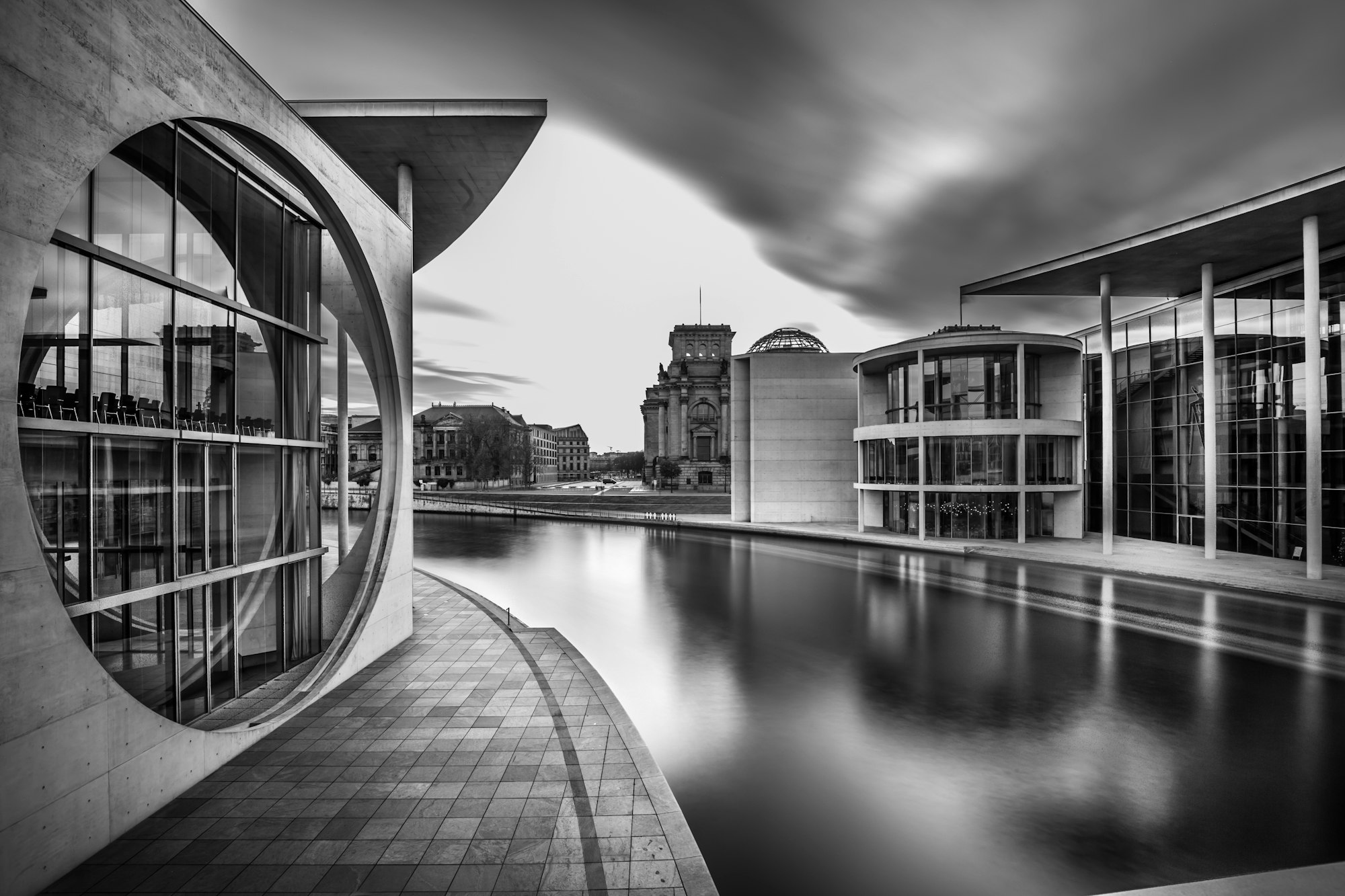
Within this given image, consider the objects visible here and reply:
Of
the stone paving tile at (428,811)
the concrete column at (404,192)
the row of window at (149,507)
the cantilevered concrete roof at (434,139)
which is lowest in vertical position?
the stone paving tile at (428,811)

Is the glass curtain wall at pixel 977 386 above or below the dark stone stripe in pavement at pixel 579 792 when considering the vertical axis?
above

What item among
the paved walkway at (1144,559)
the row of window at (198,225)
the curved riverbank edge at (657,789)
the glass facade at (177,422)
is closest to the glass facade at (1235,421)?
the paved walkway at (1144,559)

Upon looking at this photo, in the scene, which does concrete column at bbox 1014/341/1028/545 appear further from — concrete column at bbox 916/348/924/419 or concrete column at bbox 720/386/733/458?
concrete column at bbox 720/386/733/458

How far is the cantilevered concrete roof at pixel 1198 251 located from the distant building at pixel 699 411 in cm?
5075

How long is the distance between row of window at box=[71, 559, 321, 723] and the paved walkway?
2228 centimetres

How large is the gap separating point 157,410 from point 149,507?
3.60ft

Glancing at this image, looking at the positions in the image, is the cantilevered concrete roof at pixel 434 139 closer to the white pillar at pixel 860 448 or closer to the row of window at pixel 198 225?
the row of window at pixel 198 225

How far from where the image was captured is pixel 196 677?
7324 mm

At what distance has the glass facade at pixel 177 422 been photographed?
5.62 meters

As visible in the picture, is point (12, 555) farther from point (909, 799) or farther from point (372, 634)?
point (909, 799)

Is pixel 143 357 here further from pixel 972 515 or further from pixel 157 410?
pixel 972 515

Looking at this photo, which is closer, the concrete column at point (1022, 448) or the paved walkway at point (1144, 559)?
the paved walkway at point (1144, 559)

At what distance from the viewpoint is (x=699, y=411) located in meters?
79.4

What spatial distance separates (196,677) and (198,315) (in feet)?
14.8
